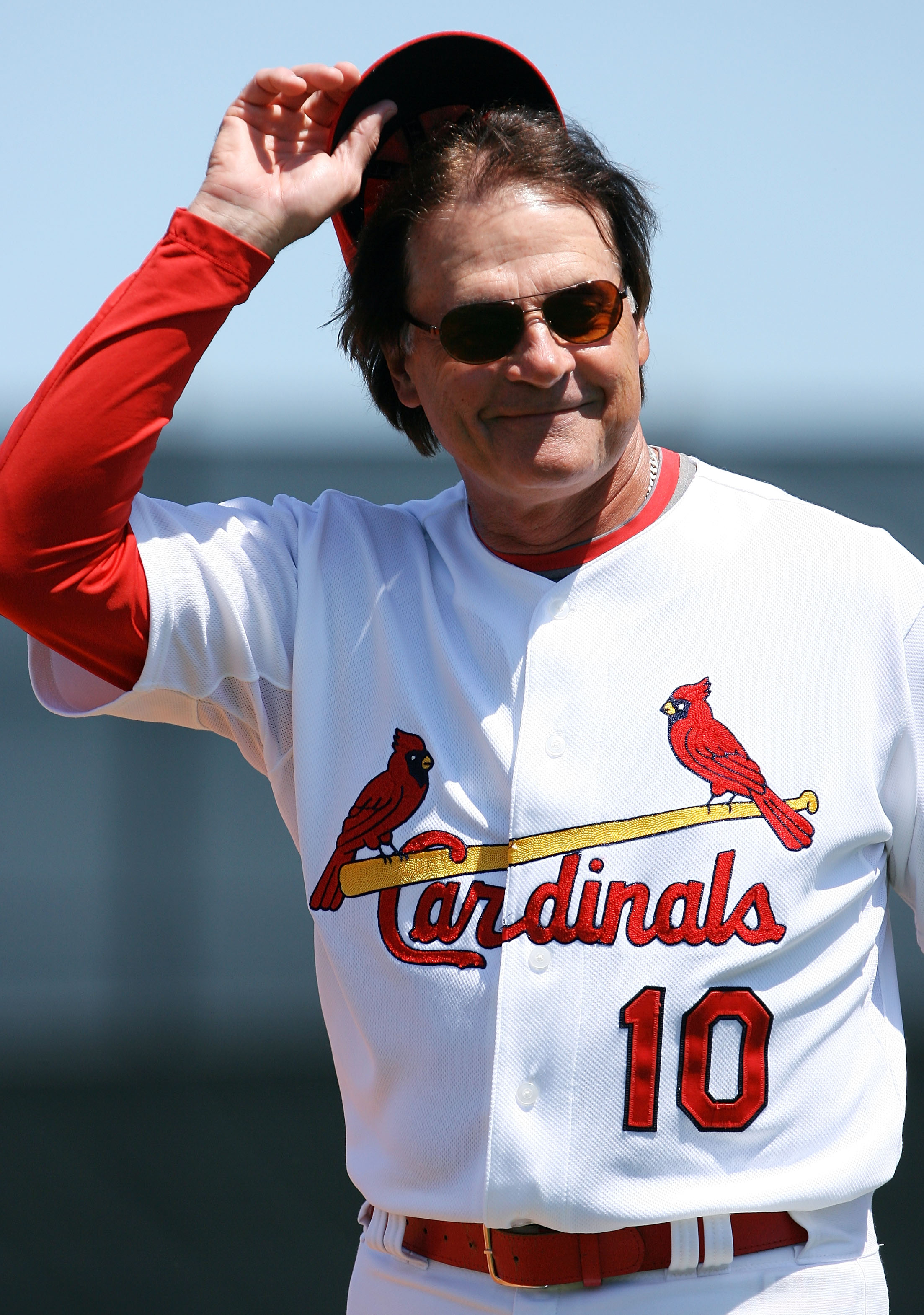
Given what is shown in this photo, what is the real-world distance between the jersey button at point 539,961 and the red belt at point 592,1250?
28 cm

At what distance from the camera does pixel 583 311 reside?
153 cm

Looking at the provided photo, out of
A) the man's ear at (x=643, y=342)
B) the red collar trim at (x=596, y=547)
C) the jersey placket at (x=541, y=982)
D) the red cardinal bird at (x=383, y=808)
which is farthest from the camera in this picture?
the man's ear at (x=643, y=342)

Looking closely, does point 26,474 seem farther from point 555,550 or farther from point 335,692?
point 555,550

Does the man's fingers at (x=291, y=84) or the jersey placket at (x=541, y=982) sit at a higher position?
the man's fingers at (x=291, y=84)

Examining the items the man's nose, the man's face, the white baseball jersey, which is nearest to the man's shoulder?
the white baseball jersey

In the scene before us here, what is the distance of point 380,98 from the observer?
1693 millimetres

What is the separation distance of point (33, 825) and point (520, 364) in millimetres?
3860

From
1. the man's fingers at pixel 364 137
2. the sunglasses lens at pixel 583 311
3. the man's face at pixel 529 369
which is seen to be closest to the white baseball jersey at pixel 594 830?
the man's face at pixel 529 369

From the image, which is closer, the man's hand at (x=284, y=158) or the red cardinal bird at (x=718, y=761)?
the red cardinal bird at (x=718, y=761)

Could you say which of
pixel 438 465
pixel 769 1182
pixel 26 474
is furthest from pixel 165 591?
pixel 438 465

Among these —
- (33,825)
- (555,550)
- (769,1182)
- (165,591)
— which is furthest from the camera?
(33,825)

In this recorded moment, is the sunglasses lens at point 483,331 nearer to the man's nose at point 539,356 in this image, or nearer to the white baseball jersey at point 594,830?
the man's nose at point 539,356

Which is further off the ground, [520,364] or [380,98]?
[380,98]

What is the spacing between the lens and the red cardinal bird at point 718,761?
4.63 feet
